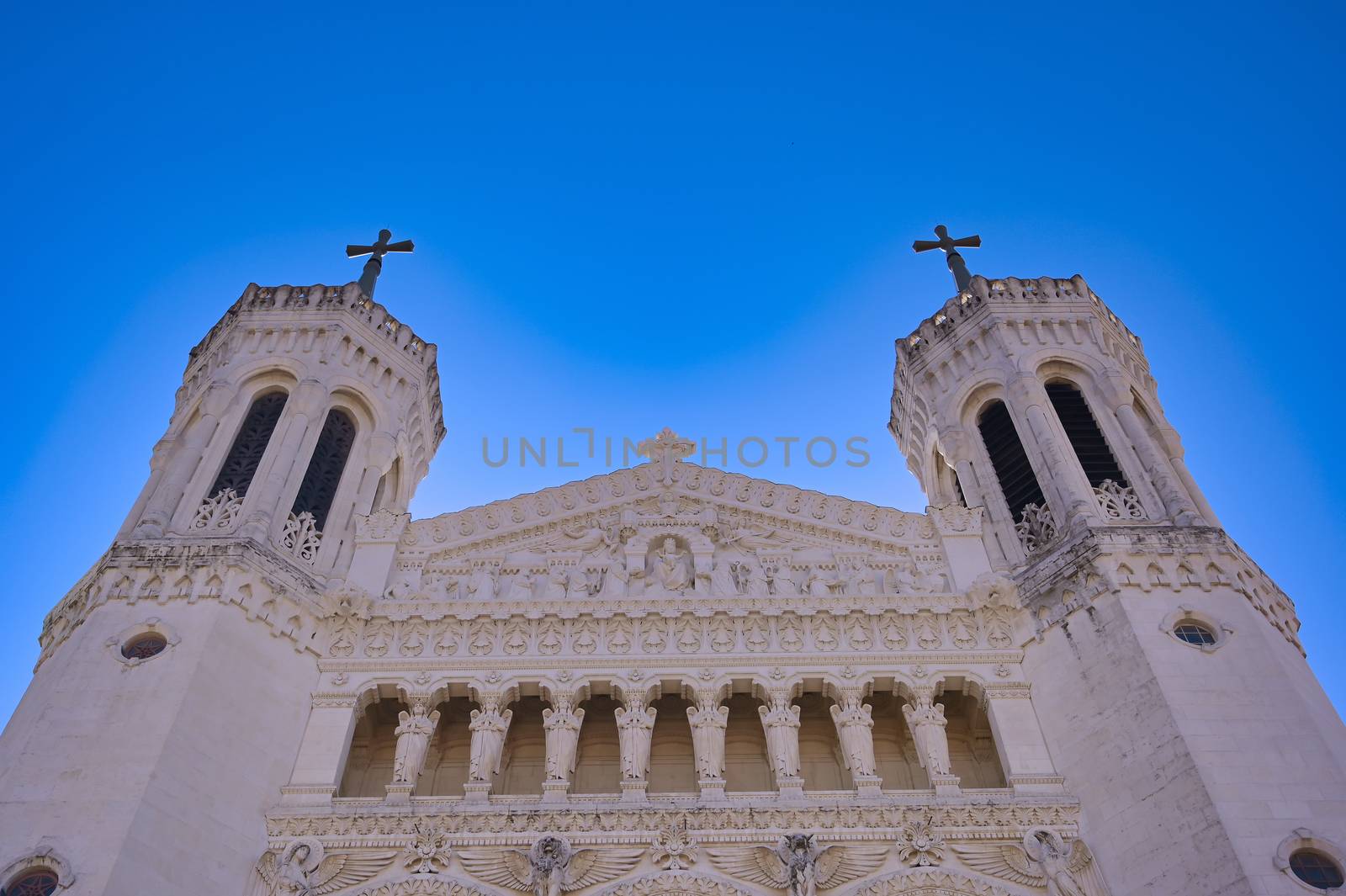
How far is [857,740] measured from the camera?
21.1 m

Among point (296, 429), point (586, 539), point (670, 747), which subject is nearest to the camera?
point (670, 747)

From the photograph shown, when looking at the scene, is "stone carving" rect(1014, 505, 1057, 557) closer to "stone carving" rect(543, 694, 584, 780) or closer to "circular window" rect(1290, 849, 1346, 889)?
"circular window" rect(1290, 849, 1346, 889)

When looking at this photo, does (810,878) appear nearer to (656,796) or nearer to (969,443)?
(656,796)

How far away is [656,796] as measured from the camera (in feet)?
67.1

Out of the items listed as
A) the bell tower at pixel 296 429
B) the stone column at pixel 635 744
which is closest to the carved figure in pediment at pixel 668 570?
the stone column at pixel 635 744

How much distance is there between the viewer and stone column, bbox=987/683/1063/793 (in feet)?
66.5

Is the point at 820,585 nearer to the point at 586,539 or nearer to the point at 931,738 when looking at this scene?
the point at 931,738

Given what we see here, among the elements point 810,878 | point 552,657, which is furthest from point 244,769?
Answer: point 810,878

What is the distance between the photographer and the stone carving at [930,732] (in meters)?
20.7

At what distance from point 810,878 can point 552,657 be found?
6757 millimetres

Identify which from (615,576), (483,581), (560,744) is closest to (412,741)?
(560,744)

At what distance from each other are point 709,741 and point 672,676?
5.33ft

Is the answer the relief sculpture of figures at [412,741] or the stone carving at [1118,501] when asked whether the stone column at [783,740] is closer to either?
the relief sculpture of figures at [412,741]

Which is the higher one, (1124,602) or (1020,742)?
(1124,602)
